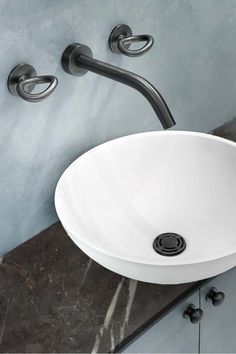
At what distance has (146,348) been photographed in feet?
3.58

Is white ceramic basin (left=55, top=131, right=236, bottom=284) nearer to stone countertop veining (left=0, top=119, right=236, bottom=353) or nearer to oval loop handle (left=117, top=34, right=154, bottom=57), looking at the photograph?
stone countertop veining (left=0, top=119, right=236, bottom=353)

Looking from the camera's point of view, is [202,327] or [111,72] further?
[202,327]

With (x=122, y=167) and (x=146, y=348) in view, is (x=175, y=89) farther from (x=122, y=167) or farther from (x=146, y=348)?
(x=146, y=348)

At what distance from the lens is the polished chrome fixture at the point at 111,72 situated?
100cm

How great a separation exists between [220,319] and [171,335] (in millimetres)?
172

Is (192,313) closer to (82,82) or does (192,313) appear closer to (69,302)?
(69,302)

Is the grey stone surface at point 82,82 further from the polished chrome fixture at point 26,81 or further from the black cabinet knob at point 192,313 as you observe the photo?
the black cabinet knob at point 192,313

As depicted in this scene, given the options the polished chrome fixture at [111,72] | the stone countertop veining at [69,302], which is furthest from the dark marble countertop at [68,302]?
the polished chrome fixture at [111,72]

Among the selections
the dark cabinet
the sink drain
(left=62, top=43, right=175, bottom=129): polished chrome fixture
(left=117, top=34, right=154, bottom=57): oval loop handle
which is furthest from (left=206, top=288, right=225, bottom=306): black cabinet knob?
(left=117, top=34, right=154, bottom=57): oval loop handle

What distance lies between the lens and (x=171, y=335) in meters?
1.14

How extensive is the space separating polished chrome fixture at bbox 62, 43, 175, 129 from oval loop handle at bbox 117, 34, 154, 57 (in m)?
0.07

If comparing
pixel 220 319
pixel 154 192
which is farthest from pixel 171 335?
pixel 154 192

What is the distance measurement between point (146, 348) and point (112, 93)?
1.85 feet

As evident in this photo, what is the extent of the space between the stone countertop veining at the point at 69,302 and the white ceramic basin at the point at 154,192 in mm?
81
